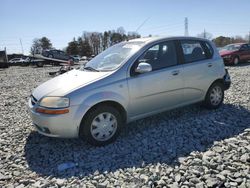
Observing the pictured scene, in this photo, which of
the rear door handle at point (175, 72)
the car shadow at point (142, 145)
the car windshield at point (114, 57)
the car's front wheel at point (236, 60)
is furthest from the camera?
the car's front wheel at point (236, 60)

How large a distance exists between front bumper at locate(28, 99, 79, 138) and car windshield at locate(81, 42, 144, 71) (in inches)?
42.2

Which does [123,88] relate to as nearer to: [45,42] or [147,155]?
[147,155]

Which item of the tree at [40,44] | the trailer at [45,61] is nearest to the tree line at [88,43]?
the tree at [40,44]

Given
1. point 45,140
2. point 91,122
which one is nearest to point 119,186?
point 91,122

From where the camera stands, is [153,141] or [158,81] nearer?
[153,141]

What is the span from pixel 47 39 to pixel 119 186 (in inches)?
2936

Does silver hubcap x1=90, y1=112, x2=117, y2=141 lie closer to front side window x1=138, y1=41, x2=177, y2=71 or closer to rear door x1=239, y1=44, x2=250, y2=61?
front side window x1=138, y1=41, x2=177, y2=71

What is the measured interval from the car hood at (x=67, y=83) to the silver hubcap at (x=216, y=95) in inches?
105

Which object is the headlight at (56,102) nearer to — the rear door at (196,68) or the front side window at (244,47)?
the rear door at (196,68)

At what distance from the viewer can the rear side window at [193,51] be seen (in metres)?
5.14

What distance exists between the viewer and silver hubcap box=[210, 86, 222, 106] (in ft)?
18.7

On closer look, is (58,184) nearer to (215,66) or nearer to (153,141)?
(153,141)

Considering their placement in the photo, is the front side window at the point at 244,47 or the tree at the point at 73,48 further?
the tree at the point at 73,48

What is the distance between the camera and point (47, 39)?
7250 cm
